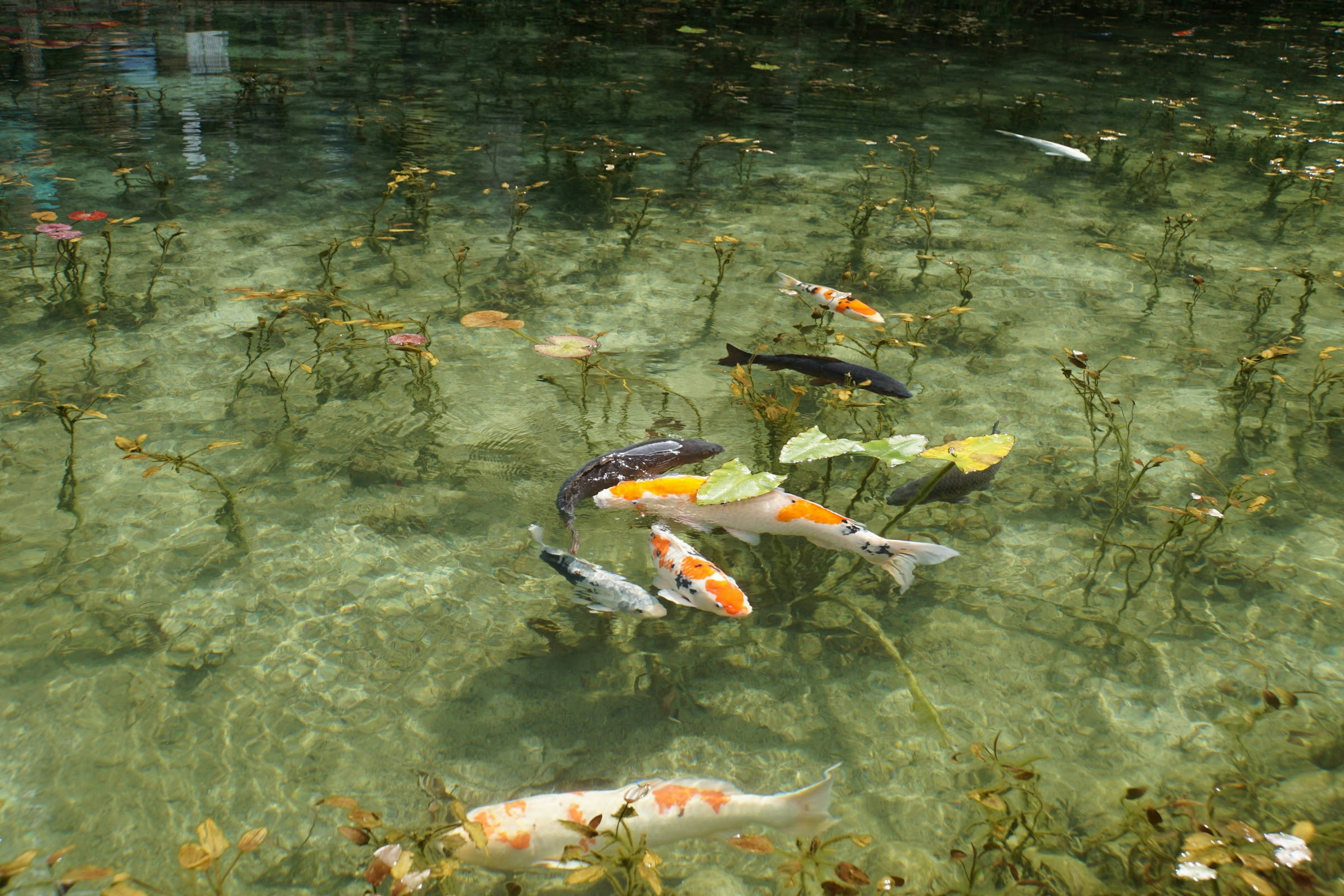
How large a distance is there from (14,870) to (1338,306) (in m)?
7.42

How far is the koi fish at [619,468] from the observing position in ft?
11.8

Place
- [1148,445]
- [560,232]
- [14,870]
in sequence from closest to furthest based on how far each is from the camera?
[14,870], [1148,445], [560,232]

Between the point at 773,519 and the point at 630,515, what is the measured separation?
0.70m

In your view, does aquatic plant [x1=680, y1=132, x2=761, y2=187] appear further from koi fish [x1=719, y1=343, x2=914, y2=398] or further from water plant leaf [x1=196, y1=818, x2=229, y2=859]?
water plant leaf [x1=196, y1=818, x2=229, y2=859]

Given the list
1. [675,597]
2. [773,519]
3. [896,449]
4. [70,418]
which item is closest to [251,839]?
[675,597]

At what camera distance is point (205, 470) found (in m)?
3.60

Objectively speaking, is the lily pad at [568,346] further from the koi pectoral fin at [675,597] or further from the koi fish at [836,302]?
the koi pectoral fin at [675,597]

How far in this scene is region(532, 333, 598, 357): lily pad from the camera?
14.2 feet

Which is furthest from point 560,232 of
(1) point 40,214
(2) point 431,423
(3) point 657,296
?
(1) point 40,214

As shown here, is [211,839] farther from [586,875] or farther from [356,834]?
[586,875]

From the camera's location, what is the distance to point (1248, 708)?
3.09 m

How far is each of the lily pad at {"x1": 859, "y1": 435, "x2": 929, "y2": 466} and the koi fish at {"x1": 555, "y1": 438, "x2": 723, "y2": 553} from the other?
86 cm

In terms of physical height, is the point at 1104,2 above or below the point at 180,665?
above

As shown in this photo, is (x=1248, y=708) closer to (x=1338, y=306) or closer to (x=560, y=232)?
(x=1338, y=306)
